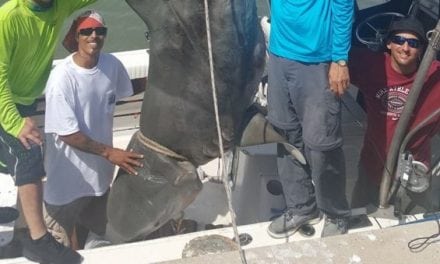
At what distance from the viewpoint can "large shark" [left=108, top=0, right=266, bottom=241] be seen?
2.79 meters

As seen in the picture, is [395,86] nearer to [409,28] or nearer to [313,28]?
[409,28]

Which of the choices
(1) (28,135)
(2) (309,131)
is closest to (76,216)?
(1) (28,135)

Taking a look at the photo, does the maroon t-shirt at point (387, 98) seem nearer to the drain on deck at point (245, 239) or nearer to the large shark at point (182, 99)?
the large shark at point (182, 99)

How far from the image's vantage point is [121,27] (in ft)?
33.8

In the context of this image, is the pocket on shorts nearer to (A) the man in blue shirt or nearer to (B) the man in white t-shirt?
(A) the man in blue shirt

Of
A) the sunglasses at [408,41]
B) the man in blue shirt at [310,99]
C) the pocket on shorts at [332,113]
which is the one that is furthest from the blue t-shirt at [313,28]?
the sunglasses at [408,41]

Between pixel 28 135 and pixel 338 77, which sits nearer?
pixel 338 77

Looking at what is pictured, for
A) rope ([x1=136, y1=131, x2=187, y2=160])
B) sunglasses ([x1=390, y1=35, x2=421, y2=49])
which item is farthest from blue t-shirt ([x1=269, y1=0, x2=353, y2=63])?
rope ([x1=136, y1=131, x2=187, y2=160])

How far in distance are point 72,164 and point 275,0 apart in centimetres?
159

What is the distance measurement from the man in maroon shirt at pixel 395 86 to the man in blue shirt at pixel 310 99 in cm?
48

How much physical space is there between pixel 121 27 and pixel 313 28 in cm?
759

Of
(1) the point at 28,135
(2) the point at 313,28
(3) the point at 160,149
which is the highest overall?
(2) the point at 313,28

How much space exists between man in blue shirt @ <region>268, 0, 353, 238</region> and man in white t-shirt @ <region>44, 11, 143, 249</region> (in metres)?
0.88

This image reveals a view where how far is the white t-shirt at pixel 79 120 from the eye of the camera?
11.3ft
